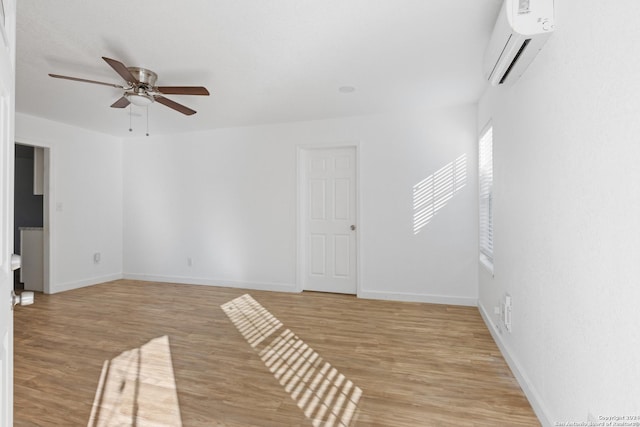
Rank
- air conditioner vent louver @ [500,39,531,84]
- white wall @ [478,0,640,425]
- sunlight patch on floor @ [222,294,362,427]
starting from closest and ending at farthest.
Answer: white wall @ [478,0,640,425] → air conditioner vent louver @ [500,39,531,84] → sunlight patch on floor @ [222,294,362,427]

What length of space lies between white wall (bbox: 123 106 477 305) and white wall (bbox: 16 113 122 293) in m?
0.24

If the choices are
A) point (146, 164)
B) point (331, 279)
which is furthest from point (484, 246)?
point (146, 164)

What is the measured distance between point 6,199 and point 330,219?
402 centimetres

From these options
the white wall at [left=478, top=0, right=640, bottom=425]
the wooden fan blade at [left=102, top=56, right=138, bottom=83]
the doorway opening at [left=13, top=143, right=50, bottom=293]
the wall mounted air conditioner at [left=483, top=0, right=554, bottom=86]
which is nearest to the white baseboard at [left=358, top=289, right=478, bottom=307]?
the white wall at [left=478, top=0, right=640, bottom=425]

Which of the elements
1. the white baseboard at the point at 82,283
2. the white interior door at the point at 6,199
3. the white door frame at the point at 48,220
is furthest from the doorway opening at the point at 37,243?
the white interior door at the point at 6,199

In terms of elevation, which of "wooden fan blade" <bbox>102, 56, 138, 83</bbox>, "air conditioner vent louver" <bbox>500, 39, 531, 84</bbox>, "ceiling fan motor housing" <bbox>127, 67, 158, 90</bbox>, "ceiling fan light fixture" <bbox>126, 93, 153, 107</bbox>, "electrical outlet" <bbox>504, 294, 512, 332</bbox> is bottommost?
"electrical outlet" <bbox>504, 294, 512, 332</bbox>

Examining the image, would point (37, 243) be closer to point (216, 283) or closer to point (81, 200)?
point (81, 200)

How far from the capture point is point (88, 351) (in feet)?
9.23

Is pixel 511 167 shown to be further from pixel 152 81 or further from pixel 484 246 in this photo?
pixel 152 81

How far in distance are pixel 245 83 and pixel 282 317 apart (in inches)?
99.6

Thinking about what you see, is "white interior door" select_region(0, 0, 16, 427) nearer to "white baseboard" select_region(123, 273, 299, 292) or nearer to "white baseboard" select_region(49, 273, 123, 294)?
"white baseboard" select_region(123, 273, 299, 292)

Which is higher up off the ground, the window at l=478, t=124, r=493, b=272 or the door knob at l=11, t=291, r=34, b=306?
the window at l=478, t=124, r=493, b=272

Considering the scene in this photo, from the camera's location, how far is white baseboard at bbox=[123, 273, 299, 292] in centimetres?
495

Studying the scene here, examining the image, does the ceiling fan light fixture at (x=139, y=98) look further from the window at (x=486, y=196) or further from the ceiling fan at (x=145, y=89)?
the window at (x=486, y=196)
